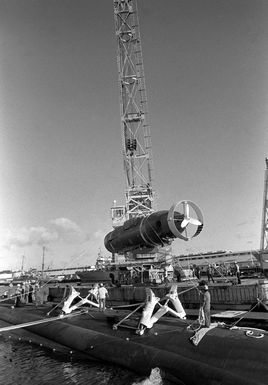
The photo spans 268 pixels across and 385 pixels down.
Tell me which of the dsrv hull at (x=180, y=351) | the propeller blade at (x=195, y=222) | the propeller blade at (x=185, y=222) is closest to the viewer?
the dsrv hull at (x=180, y=351)

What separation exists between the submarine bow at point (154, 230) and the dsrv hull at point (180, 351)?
12211mm

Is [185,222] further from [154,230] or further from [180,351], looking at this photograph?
[180,351]

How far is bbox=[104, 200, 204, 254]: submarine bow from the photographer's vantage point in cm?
2948

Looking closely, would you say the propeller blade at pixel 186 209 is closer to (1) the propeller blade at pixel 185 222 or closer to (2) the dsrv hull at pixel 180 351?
(1) the propeller blade at pixel 185 222

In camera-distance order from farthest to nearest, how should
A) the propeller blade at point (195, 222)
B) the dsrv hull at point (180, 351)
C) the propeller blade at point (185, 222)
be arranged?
1. the propeller blade at point (195, 222)
2. the propeller blade at point (185, 222)
3. the dsrv hull at point (180, 351)

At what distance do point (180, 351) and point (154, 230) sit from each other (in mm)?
19173

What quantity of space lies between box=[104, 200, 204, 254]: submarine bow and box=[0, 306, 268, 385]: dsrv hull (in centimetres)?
1221

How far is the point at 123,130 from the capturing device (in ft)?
202

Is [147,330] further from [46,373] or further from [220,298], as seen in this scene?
[220,298]

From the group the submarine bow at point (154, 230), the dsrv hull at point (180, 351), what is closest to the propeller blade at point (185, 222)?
the submarine bow at point (154, 230)

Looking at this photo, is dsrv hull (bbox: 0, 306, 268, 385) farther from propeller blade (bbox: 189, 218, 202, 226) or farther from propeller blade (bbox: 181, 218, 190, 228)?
propeller blade (bbox: 189, 218, 202, 226)

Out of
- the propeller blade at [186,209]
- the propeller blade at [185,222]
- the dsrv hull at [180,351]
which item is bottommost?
the dsrv hull at [180,351]

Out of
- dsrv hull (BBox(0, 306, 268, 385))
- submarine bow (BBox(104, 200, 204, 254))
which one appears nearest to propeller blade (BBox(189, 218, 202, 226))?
submarine bow (BBox(104, 200, 204, 254))

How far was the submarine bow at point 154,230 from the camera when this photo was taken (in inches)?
1161
